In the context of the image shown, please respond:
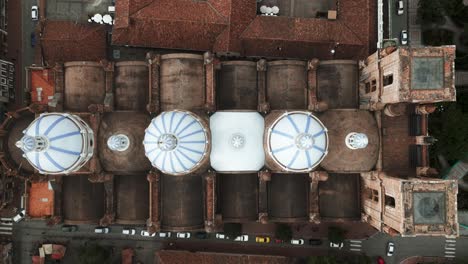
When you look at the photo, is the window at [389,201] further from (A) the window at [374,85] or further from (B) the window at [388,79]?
(A) the window at [374,85]

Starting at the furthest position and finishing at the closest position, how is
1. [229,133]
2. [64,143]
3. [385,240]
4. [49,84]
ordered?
1. [385,240]
2. [49,84]
3. [229,133]
4. [64,143]

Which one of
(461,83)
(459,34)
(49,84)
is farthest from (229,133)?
(459,34)

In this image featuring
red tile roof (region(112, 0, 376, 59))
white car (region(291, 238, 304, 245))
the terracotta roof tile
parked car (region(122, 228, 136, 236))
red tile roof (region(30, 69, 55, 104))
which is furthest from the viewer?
parked car (region(122, 228, 136, 236))

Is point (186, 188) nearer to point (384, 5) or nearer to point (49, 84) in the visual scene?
point (49, 84)

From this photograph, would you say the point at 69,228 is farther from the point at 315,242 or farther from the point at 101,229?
the point at 315,242

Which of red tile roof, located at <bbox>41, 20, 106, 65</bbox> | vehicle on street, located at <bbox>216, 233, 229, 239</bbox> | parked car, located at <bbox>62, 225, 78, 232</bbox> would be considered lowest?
vehicle on street, located at <bbox>216, 233, 229, 239</bbox>

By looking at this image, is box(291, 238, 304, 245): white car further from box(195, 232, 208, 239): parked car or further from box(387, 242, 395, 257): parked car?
box(195, 232, 208, 239): parked car

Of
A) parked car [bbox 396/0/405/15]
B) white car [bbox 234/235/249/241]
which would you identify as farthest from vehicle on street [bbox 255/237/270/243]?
parked car [bbox 396/0/405/15]
